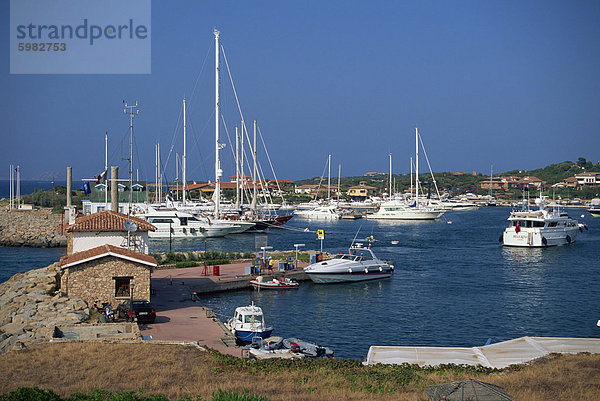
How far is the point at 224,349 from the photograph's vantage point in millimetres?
22125

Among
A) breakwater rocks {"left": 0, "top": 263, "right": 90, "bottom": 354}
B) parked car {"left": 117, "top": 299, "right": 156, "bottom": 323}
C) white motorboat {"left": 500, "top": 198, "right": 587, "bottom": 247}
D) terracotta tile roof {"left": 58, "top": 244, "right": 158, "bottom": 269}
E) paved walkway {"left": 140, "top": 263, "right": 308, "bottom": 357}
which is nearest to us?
breakwater rocks {"left": 0, "top": 263, "right": 90, "bottom": 354}

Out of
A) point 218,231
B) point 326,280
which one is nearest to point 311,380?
point 326,280

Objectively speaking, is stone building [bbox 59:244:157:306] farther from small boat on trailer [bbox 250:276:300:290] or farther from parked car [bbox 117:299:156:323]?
small boat on trailer [bbox 250:276:300:290]

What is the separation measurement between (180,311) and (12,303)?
782 centimetres

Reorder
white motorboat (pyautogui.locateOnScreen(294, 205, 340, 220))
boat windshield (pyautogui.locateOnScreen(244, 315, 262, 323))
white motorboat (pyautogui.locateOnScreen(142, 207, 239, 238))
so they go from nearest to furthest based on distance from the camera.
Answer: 1. boat windshield (pyautogui.locateOnScreen(244, 315, 262, 323))
2. white motorboat (pyautogui.locateOnScreen(142, 207, 239, 238))
3. white motorboat (pyautogui.locateOnScreen(294, 205, 340, 220))

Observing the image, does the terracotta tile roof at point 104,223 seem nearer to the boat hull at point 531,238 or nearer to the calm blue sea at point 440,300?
the calm blue sea at point 440,300

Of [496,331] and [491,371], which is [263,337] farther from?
[496,331]

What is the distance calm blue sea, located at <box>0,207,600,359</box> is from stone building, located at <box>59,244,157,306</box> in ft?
20.3

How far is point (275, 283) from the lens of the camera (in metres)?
39.9

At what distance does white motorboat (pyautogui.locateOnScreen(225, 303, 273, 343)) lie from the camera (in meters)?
26.3

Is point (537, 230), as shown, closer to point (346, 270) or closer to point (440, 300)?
point (346, 270)

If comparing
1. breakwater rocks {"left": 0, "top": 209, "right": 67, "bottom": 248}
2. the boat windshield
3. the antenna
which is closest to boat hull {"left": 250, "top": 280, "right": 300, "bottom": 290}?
the antenna

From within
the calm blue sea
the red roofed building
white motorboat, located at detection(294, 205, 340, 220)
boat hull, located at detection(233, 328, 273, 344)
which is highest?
the red roofed building

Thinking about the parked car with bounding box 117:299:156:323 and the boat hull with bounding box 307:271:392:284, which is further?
the boat hull with bounding box 307:271:392:284
